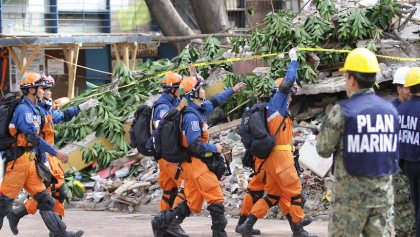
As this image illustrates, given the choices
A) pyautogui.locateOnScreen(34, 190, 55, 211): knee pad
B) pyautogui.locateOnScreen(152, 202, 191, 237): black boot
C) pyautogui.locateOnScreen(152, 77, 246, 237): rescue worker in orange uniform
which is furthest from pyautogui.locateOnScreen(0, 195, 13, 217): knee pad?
pyautogui.locateOnScreen(152, 77, 246, 237): rescue worker in orange uniform

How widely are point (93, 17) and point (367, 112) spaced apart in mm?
21513

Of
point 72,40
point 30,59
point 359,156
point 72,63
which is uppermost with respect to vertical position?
point 72,40

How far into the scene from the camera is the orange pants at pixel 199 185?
39.4 feet

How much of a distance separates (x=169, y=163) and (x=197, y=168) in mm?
937

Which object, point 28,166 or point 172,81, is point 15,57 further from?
point 28,166

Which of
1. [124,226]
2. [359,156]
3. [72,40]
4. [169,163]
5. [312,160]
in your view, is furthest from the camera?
[72,40]

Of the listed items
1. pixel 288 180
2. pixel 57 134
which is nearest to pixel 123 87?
pixel 57 134

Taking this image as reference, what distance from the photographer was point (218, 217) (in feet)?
39.7

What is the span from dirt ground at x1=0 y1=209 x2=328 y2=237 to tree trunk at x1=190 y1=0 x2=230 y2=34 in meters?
11.7

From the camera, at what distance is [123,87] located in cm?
1906

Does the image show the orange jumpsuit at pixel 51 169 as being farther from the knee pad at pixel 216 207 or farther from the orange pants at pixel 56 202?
the knee pad at pixel 216 207

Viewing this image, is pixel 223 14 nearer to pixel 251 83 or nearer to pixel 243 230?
pixel 251 83

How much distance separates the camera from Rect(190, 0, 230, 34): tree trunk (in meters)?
27.1

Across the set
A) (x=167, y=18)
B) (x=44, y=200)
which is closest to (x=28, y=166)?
(x=44, y=200)
